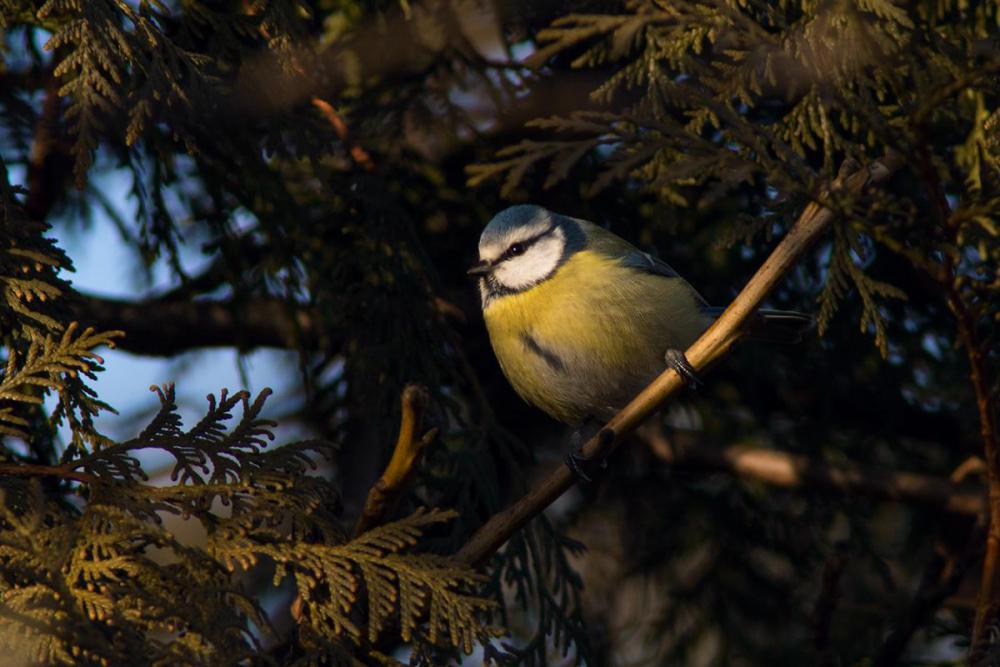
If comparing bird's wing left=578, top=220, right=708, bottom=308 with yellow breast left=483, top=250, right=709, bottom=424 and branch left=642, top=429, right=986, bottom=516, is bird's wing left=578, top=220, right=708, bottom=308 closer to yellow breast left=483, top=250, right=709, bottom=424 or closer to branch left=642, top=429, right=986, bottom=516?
yellow breast left=483, top=250, right=709, bottom=424

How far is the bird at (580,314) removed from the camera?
327 centimetres

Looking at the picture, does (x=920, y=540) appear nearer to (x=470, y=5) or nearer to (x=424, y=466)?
(x=424, y=466)

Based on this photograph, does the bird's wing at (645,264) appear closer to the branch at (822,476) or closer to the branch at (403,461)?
the branch at (822,476)

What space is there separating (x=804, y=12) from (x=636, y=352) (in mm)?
1117

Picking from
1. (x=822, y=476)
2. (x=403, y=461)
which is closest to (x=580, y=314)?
(x=403, y=461)

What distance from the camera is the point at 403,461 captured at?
7.55ft

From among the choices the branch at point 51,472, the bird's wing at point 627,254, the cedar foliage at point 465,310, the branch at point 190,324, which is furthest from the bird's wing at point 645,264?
the branch at point 51,472

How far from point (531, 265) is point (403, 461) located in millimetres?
1340

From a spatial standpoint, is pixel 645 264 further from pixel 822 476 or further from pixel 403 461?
pixel 403 461

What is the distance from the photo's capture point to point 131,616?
82.5 inches

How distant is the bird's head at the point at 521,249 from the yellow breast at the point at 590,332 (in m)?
0.06

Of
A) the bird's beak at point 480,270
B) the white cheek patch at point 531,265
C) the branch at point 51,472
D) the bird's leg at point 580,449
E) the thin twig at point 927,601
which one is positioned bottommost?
the thin twig at point 927,601

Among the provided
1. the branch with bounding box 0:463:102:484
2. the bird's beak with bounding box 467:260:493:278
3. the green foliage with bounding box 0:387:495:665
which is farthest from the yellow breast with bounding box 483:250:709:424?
the branch with bounding box 0:463:102:484

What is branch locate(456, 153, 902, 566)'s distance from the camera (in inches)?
92.9
